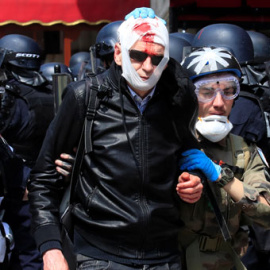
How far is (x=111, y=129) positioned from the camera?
230cm

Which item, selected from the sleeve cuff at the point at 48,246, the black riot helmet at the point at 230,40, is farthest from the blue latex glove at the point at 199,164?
the black riot helmet at the point at 230,40

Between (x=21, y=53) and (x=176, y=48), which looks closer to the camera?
(x=176, y=48)

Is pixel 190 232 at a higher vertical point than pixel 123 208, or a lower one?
lower

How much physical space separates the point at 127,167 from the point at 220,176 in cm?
46

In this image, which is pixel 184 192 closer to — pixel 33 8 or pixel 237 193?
pixel 237 193

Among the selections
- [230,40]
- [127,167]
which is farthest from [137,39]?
[230,40]

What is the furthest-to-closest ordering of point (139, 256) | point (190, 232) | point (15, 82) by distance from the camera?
point (15, 82), point (190, 232), point (139, 256)

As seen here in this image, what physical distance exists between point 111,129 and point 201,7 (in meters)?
7.39

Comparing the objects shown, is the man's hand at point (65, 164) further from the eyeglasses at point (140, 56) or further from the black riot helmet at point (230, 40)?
the black riot helmet at point (230, 40)

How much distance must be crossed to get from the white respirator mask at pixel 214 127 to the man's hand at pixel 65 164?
2.30 ft

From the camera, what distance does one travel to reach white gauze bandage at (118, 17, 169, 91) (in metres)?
2.30

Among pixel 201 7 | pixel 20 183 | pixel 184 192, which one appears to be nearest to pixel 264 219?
pixel 184 192

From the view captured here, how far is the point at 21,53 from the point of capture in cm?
512

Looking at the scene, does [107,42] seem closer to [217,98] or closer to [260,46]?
[260,46]
